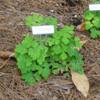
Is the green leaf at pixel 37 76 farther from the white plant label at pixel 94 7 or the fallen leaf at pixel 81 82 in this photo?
the white plant label at pixel 94 7

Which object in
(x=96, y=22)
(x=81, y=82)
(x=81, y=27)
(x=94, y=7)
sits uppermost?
(x=94, y=7)

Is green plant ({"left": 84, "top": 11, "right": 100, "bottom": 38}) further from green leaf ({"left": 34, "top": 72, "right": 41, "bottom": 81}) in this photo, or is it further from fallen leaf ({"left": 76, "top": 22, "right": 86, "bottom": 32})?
green leaf ({"left": 34, "top": 72, "right": 41, "bottom": 81})

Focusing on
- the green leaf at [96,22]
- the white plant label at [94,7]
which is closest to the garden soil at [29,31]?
the green leaf at [96,22]

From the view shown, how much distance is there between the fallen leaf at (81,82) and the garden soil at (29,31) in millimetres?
32

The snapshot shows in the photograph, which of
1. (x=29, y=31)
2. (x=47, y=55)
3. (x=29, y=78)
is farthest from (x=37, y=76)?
(x=29, y=31)

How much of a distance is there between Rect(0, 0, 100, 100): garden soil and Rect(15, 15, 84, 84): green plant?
0.25ft

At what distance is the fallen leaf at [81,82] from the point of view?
259 centimetres

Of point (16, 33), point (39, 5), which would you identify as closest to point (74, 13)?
point (39, 5)

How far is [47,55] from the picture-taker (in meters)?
2.63

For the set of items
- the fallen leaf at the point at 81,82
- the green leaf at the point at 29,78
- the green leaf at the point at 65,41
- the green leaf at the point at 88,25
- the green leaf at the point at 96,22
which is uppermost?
the green leaf at the point at 65,41

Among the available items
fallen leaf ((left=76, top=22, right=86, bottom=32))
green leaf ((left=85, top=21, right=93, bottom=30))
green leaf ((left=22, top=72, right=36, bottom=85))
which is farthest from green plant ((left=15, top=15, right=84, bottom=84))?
fallen leaf ((left=76, top=22, right=86, bottom=32))

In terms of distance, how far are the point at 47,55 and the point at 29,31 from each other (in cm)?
55

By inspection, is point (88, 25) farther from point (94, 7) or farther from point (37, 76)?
point (37, 76)

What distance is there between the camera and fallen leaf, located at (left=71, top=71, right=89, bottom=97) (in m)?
2.59
